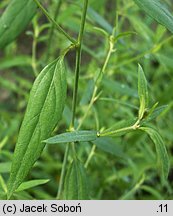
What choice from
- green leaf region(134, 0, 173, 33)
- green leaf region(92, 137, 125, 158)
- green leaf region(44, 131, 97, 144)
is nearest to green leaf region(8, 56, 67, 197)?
green leaf region(44, 131, 97, 144)

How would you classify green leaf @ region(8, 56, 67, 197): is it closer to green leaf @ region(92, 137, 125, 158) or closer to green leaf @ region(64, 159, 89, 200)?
green leaf @ region(64, 159, 89, 200)

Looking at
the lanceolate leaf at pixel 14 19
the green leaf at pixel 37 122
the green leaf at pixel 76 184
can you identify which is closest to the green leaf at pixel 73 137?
the green leaf at pixel 37 122

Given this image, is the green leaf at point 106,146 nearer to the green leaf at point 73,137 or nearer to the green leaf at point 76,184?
the green leaf at point 76,184

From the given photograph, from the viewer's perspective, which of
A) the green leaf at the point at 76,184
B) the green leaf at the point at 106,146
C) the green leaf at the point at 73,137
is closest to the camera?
the green leaf at the point at 73,137

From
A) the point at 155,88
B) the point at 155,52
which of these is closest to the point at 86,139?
the point at 155,52
